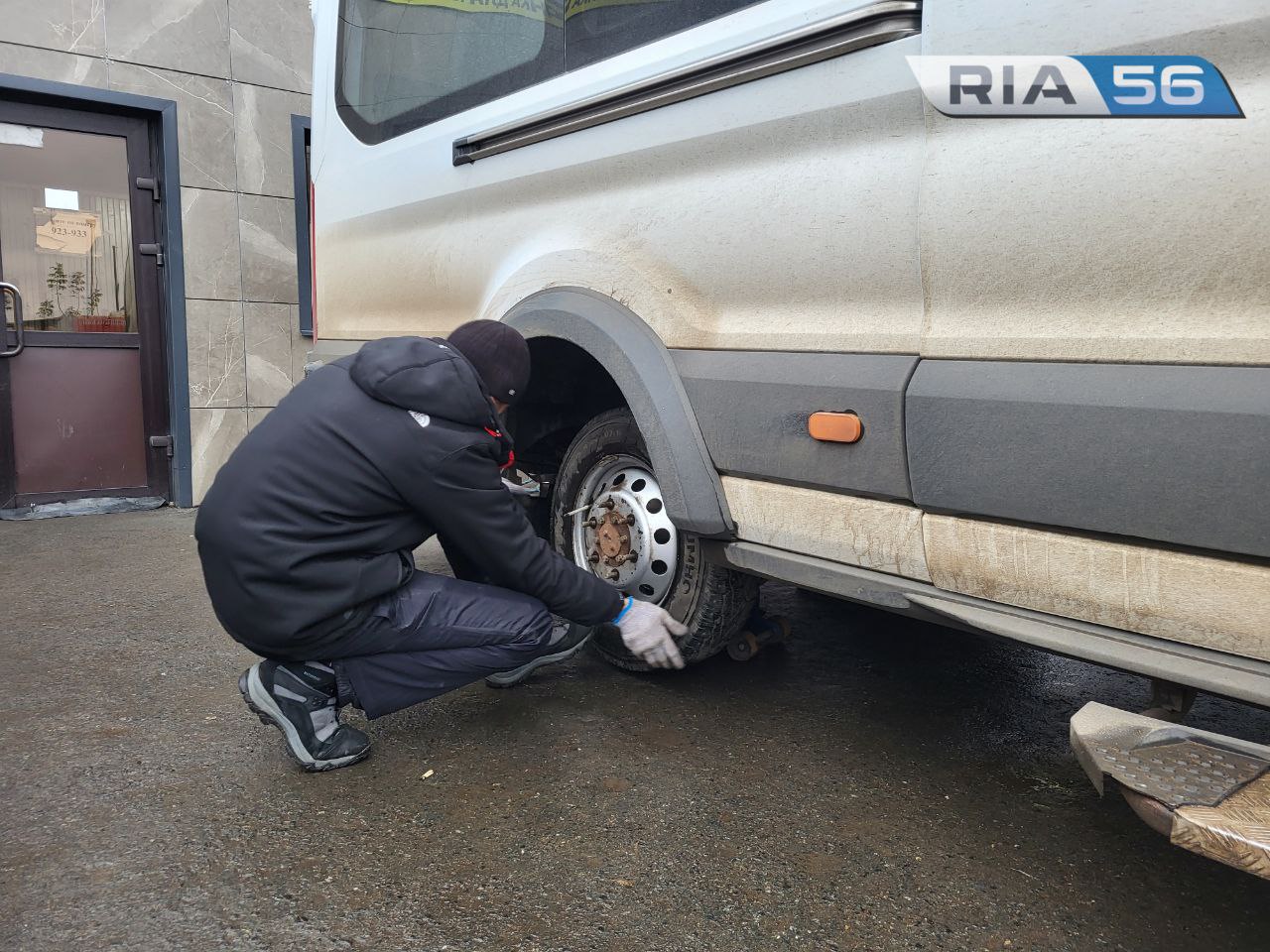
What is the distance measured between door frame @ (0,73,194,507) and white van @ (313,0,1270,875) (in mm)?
3548

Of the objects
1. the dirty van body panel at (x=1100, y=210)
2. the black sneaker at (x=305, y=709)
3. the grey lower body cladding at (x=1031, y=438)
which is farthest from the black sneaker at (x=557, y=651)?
the dirty van body panel at (x=1100, y=210)

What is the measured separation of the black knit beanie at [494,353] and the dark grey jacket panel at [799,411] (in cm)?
39

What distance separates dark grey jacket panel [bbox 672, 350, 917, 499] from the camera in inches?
69.3

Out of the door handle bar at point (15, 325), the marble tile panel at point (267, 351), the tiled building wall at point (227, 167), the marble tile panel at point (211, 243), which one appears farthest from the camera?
the marble tile panel at point (267, 351)

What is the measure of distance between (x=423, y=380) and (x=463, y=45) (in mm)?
1321

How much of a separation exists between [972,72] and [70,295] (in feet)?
17.8

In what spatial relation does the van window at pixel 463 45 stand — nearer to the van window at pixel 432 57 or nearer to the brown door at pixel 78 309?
the van window at pixel 432 57

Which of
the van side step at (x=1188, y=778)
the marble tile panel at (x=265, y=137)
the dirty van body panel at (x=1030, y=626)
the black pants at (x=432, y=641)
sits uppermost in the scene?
the marble tile panel at (x=265, y=137)

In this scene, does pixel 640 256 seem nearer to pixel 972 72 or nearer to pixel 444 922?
pixel 972 72

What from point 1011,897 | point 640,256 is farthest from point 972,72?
point 1011,897

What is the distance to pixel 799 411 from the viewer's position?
74.9 inches

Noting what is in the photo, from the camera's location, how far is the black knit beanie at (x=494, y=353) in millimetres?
2266

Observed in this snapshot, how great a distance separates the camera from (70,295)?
17.8ft

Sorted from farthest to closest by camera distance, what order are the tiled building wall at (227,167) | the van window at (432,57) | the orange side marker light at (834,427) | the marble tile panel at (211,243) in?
1. the marble tile panel at (211,243)
2. the tiled building wall at (227,167)
3. the van window at (432,57)
4. the orange side marker light at (834,427)
